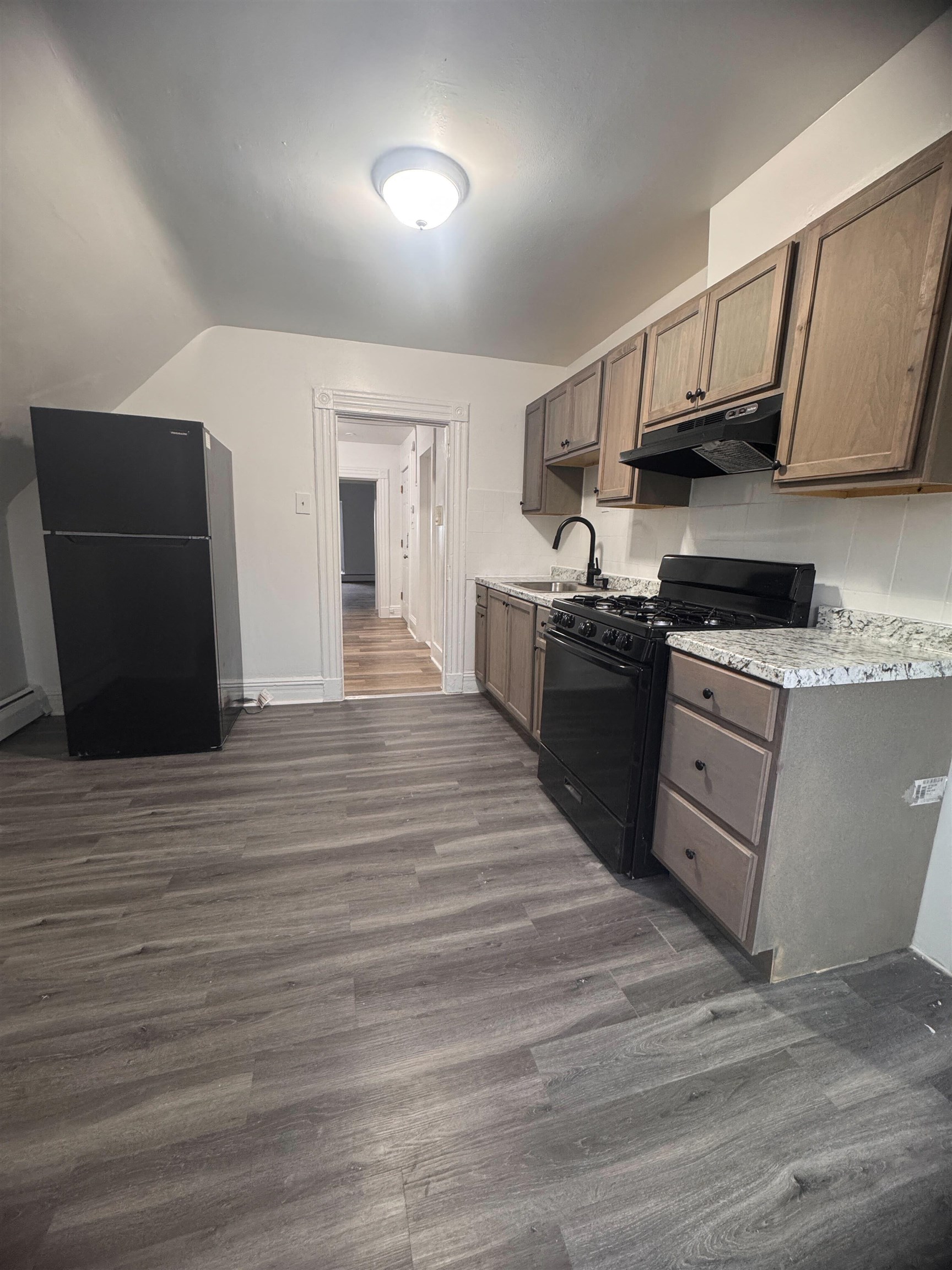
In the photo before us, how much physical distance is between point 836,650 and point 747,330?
1116mm

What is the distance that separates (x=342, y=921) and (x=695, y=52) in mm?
2710

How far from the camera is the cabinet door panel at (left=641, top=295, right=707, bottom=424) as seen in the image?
73.8 inches

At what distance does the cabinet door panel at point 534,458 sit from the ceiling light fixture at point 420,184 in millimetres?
1550

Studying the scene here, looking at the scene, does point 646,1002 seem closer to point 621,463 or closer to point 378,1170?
point 378,1170

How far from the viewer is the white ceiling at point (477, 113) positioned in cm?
126

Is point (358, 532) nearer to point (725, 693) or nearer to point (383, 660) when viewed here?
point (383, 660)

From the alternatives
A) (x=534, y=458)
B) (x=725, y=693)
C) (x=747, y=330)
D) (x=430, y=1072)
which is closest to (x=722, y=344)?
(x=747, y=330)

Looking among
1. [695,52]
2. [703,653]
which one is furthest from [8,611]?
[695,52]

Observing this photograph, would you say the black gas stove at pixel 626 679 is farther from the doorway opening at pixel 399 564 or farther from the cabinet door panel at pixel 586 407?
the doorway opening at pixel 399 564

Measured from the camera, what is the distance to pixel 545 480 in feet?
11.1

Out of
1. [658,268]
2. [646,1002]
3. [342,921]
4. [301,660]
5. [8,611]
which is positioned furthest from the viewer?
[301,660]

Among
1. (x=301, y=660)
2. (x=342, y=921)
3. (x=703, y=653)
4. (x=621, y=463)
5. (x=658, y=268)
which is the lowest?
(x=342, y=921)

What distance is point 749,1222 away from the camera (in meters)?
0.88

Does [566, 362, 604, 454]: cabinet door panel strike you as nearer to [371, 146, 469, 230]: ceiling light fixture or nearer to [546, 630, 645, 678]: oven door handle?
[371, 146, 469, 230]: ceiling light fixture
